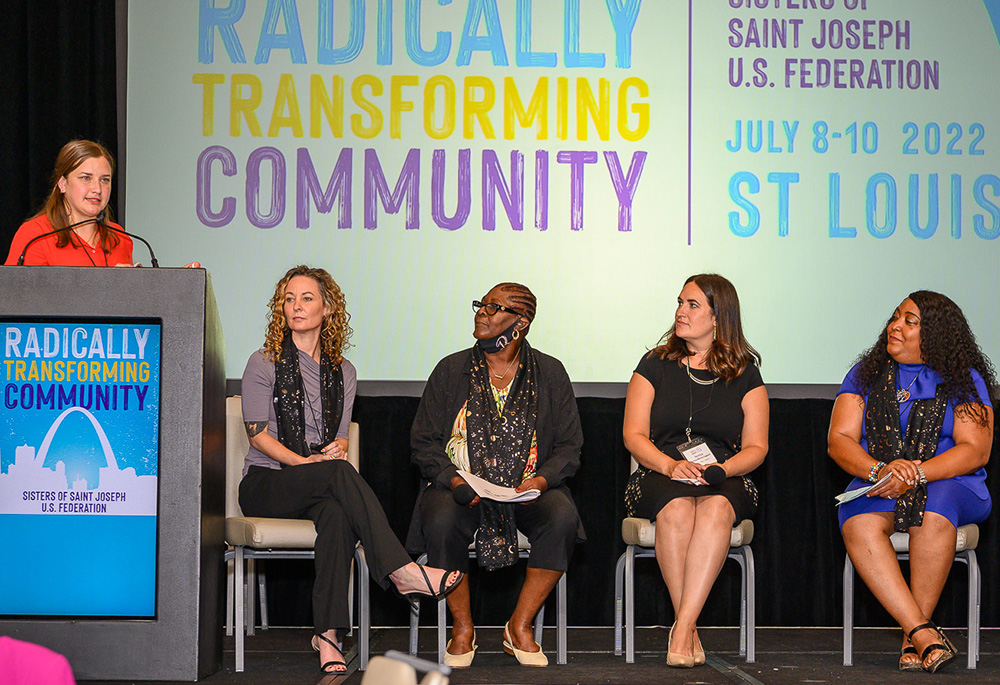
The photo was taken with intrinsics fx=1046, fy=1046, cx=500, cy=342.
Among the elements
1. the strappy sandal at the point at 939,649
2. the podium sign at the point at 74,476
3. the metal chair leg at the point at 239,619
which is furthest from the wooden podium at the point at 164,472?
the strappy sandal at the point at 939,649

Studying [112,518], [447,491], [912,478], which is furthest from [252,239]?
[912,478]

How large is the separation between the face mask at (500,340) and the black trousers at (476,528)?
49cm

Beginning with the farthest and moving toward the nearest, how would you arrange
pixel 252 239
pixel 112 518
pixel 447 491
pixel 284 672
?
pixel 252 239, pixel 447 491, pixel 284 672, pixel 112 518

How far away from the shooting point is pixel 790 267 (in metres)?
3.96

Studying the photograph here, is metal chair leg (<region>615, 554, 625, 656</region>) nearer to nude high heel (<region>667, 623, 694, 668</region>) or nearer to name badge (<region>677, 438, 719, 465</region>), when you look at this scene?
nude high heel (<region>667, 623, 694, 668</region>)

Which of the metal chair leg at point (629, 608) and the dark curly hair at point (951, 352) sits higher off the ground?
the dark curly hair at point (951, 352)

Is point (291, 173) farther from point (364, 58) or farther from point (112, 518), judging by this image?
point (112, 518)

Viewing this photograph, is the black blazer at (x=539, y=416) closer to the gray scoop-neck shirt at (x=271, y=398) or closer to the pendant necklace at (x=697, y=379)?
the gray scoop-neck shirt at (x=271, y=398)

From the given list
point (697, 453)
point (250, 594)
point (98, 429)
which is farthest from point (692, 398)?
point (98, 429)

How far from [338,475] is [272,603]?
1215 mm

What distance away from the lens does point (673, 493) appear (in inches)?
125

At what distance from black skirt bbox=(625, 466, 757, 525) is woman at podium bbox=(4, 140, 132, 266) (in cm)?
168

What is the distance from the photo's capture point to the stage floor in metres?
2.87

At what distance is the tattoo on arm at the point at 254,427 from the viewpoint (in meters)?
3.17
